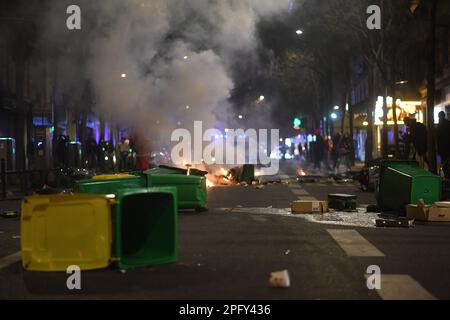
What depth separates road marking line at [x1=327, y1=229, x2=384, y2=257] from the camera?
298 inches

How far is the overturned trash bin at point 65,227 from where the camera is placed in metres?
6.43

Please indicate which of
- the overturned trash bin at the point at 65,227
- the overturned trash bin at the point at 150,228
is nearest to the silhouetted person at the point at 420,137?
the overturned trash bin at the point at 150,228

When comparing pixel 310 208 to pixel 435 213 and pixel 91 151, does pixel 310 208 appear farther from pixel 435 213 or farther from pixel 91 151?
pixel 91 151

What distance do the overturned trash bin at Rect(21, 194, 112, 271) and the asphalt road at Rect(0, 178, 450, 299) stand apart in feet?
0.68

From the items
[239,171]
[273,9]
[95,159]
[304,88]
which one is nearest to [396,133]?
[239,171]

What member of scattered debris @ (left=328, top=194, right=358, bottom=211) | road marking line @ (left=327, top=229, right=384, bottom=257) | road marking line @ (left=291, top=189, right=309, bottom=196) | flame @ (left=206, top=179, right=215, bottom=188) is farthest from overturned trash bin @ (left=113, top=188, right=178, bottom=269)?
flame @ (left=206, top=179, right=215, bottom=188)

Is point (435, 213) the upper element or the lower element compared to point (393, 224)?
upper

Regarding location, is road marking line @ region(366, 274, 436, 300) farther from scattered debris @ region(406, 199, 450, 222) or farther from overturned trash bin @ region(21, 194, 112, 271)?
scattered debris @ region(406, 199, 450, 222)

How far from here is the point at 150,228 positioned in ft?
22.5

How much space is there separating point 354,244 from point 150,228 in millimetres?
2720

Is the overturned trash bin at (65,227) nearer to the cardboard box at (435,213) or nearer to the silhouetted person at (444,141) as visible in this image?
the cardboard box at (435,213)

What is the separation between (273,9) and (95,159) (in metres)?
11.3

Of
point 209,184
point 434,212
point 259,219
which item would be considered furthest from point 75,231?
point 209,184

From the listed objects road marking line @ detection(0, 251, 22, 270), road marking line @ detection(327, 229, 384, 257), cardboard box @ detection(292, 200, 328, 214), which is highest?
cardboard box @ detection(292, 200, 328, 214)
